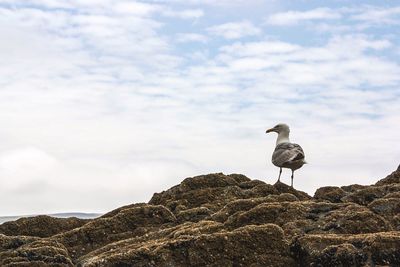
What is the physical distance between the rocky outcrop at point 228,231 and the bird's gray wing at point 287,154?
2.49 meters

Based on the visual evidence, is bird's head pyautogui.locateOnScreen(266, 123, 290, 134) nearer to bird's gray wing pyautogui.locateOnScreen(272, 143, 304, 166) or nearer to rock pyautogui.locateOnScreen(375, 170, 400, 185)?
bird's gray wing pyautogui.locateOnScreen(272, 143, 304, 166)

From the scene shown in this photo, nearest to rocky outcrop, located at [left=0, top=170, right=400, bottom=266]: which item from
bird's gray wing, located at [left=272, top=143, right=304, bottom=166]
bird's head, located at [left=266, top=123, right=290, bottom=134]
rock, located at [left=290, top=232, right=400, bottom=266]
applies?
rock, located at [left=290, top=232, right=400, bottom=266]

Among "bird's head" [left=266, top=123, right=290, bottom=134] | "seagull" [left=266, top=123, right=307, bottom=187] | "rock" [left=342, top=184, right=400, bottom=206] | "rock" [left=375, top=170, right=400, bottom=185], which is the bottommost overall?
"rock" [left=342, top=184, right=400, bottom=206]

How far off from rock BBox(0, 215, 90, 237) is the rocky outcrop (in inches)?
1.3

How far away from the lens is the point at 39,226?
77.9 feet

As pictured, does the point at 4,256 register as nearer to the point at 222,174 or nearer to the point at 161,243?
the point at 161,243

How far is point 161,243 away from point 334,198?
8.38 m

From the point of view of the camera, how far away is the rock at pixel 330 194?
23234mm

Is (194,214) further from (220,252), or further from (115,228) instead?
(220,252)

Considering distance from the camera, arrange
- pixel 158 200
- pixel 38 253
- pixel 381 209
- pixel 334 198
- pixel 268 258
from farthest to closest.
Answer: pixel 158 200
pixel 334 198
pixel 381 209
pixel 38 253
pixel 268 258

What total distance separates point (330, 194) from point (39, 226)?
364 inches

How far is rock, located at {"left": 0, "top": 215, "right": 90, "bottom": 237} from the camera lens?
23625 mm

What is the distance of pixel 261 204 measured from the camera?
19.6m

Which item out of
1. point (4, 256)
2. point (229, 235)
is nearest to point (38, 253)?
point (4, 256)
